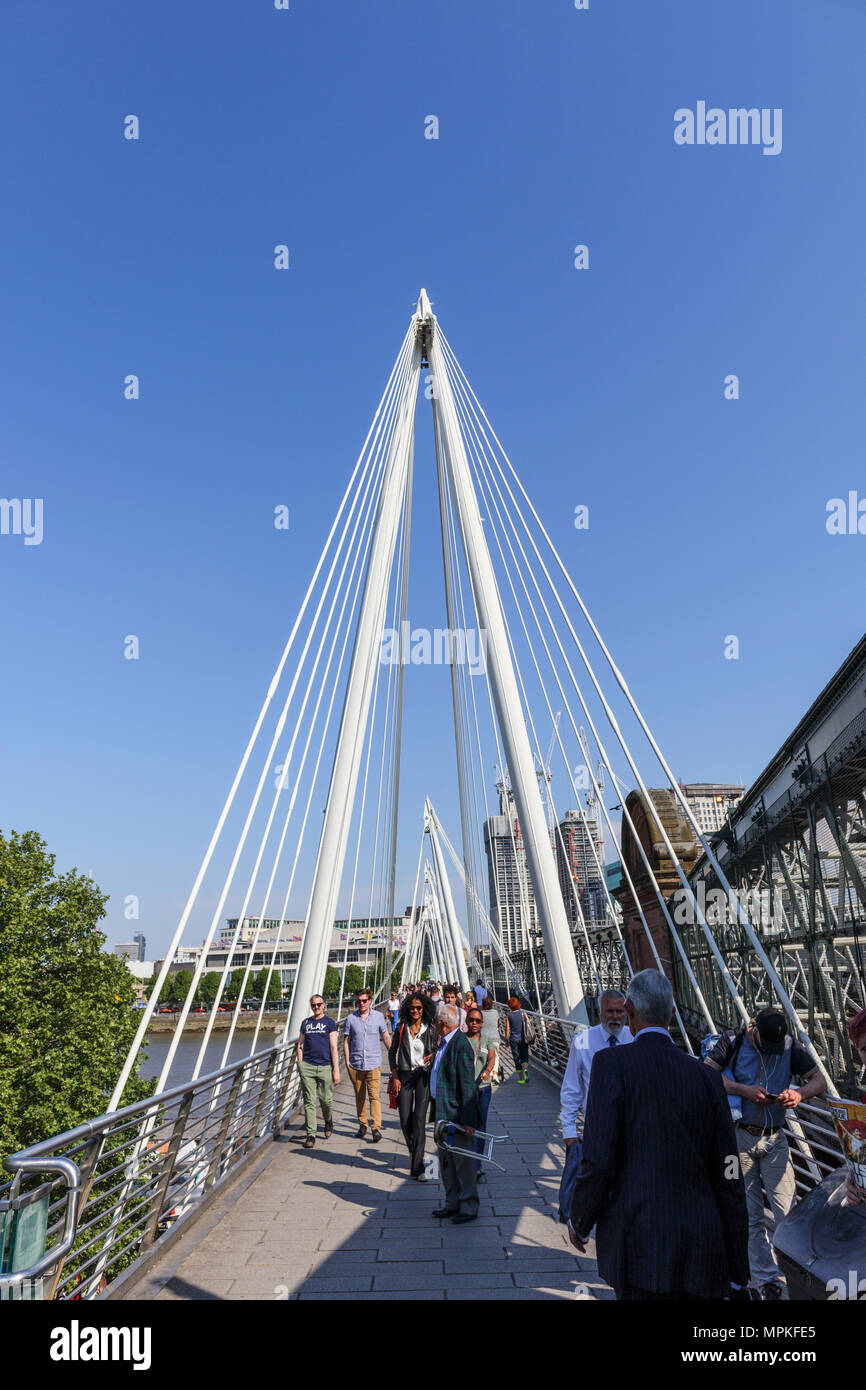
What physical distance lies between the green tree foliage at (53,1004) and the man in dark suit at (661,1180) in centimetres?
2102

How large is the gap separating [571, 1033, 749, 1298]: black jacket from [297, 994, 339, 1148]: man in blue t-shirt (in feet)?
21.8

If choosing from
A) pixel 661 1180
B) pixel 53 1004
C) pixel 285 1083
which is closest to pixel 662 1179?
pixel 661 1180

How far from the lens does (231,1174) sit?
275 inches

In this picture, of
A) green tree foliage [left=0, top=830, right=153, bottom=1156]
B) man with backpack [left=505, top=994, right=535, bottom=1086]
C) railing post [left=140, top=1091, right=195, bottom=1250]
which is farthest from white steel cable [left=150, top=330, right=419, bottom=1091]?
green tree foliage [left=0, top=830, right=153, bottom=1156]

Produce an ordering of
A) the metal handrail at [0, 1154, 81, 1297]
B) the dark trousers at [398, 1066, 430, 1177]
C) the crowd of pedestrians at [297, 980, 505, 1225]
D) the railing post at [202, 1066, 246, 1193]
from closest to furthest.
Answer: the metal handrail at [0, 1154, 81, 1297] < the crowd of pedestrians at [297, 980, 505, 1225] < the railing post at [202, 1066, 246, 1193] < the dark trousers at [398, 1066, 430, 1177]

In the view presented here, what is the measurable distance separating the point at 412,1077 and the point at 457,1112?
1427 millimetres

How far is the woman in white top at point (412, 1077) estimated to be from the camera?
7289 mm

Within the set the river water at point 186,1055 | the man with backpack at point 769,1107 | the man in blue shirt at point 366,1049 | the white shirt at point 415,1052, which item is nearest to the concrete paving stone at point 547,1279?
the man with backpack at point 769,1107

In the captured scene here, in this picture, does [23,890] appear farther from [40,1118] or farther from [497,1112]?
[497,1112]

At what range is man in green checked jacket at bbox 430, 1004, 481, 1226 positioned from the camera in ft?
19.1

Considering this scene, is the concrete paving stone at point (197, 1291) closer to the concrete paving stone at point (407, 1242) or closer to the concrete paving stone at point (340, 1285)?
the concrete paving stone at point (340, 1285)

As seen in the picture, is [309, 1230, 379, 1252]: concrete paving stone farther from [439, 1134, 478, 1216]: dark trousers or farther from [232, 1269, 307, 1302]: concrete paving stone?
[439, 1134, 478, 1216]: dark trousers
